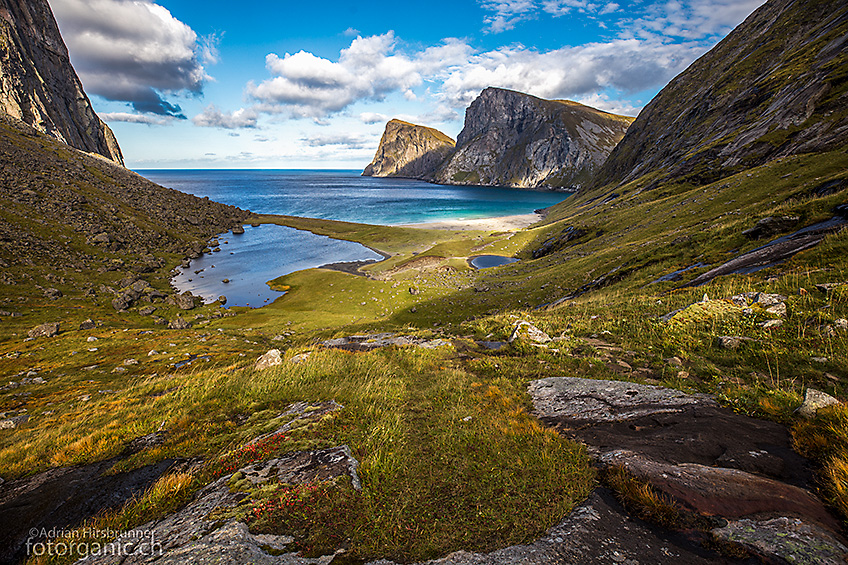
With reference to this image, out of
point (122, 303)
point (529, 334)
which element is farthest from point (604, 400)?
point (122, 303)

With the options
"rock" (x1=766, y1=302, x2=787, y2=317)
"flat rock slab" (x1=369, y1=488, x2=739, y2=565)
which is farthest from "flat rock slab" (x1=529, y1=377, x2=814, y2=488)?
"rock" (x1=766, y1=302, x2=787, y2=317)

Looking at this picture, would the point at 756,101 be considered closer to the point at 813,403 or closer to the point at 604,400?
the point at 813,403

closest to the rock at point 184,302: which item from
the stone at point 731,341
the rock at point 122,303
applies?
the rock at point 122,303

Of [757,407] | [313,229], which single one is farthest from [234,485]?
[313,229]

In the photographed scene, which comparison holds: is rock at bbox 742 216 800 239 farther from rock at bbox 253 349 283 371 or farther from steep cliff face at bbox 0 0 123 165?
steep cliff face at bbox 0 0 123 165

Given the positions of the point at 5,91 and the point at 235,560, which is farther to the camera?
the point at 5,91

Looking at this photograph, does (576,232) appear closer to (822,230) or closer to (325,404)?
(822,230)

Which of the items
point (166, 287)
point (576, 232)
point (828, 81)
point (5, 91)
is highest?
point (5, 91)
